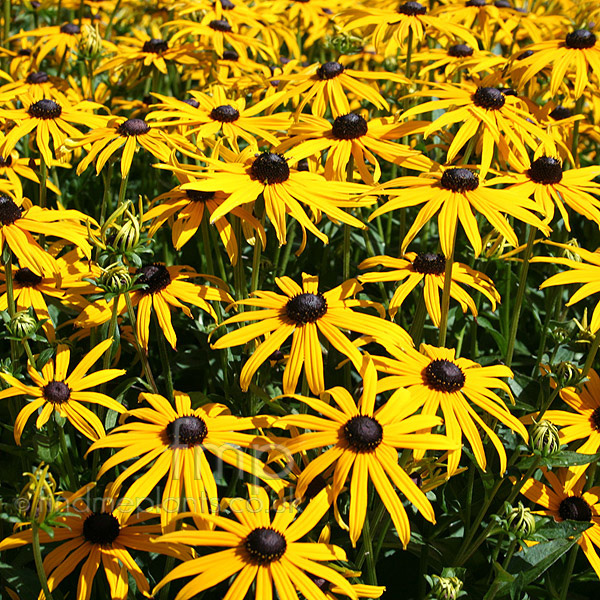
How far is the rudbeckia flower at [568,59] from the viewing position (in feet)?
9.34

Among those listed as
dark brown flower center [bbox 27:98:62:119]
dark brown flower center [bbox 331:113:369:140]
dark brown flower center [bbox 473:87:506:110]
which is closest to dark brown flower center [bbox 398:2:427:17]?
dark brown flower center [bbox 473:87:506:110]

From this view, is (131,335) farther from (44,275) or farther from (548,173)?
(548,173)

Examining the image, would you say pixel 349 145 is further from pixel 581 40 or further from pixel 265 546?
pixel 265 546

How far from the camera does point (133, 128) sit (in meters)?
2.56

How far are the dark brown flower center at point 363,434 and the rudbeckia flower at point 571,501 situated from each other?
2.11 ft

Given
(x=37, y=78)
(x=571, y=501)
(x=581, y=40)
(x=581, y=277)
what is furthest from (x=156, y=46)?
(x=571, y=501)

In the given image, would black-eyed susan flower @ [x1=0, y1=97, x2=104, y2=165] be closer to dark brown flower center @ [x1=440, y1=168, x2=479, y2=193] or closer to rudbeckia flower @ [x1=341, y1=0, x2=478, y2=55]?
rudbeckia flower @ [x1=341, y1=0, x2=478, y2=55]

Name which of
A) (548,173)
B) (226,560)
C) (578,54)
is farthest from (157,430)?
(578,54)

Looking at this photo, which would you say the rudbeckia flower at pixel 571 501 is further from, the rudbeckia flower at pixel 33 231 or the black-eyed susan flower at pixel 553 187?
the rudbeckia flower at pixel 33 231

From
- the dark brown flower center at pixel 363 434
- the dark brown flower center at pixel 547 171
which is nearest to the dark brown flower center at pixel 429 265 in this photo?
the dark brown flower center at pixel 547 171

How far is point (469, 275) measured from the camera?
2.46 metres

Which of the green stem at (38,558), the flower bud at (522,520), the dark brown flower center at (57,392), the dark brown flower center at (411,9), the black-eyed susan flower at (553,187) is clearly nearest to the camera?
the green stem at (38,558)

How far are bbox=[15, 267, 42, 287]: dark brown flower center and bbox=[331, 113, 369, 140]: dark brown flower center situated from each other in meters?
1.07

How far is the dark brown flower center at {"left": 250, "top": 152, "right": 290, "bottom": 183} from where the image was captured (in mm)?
2105
